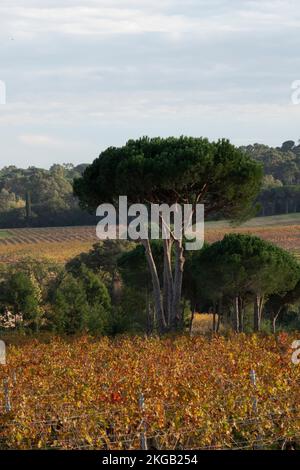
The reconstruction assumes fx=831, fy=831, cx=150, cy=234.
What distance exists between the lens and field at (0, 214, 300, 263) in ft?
187

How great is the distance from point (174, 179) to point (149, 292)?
8385mm

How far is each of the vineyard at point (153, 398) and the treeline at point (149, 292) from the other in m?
6.96

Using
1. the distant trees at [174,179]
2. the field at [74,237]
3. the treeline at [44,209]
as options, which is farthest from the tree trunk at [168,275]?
the treeline at [44,209]

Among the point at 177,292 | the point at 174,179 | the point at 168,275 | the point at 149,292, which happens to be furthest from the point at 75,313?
the point at 174,179

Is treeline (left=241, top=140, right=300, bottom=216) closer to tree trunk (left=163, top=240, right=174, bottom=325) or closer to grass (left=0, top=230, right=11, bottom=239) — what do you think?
grass (left=0, top=230, right=11, bottom=239)

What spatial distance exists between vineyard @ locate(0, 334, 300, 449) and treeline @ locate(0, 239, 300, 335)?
6.96 metres

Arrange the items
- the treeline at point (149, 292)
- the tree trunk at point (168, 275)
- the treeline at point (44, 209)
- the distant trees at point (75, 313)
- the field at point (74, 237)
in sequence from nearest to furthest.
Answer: the tree trunk at point (168, 275), the treeline at point (149, 292), the distant trees at point (75, 313), the field at point (74, 237), the treeline at point (44, 209)

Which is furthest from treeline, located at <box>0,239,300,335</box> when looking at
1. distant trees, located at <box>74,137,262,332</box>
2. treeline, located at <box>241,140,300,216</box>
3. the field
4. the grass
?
treeline, located at <box>241,140,300,216</box>

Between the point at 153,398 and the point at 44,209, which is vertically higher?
the point at 44,209

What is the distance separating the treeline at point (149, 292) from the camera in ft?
72.5

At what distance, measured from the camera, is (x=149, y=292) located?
2797 cm

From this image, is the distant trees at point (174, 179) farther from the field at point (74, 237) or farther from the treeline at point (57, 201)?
the treeline at point (57, 201)

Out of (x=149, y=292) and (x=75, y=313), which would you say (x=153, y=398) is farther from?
(x=75, y=313)
